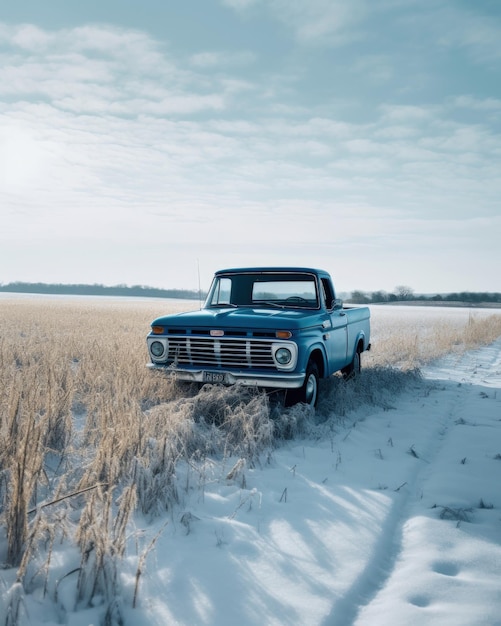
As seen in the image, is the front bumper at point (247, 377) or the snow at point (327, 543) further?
the front bumper at point (247, 377)

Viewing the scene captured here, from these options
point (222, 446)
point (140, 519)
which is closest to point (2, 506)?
point (140, 519)

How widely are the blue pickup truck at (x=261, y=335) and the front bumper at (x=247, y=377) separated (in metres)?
0.01

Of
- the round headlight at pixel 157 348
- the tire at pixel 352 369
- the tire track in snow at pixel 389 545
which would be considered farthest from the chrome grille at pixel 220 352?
the tire at pixel 352 369

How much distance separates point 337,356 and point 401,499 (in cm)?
354

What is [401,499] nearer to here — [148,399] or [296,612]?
[296,612]

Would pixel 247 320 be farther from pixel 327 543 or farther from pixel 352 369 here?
pixel 352 369

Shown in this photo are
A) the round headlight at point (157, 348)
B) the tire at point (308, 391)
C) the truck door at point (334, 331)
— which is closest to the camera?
the tire at point (308, 391)

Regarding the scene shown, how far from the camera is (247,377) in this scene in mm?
5758

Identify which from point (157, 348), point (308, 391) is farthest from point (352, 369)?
point (157, 348)

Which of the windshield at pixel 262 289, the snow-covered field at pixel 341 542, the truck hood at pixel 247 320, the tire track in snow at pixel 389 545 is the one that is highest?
the windshield at pixel 262 289

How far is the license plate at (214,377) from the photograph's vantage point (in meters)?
5.88

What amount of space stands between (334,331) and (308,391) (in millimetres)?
1312

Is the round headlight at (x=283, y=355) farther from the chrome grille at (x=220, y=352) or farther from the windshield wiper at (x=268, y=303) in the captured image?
the windshield wiper at (x=268, y=303)

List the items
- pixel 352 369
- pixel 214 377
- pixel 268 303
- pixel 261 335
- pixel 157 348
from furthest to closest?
pixel 352 369
pixel 268 303
pixel 157 348
pixel 214 377
pixel 261 335
